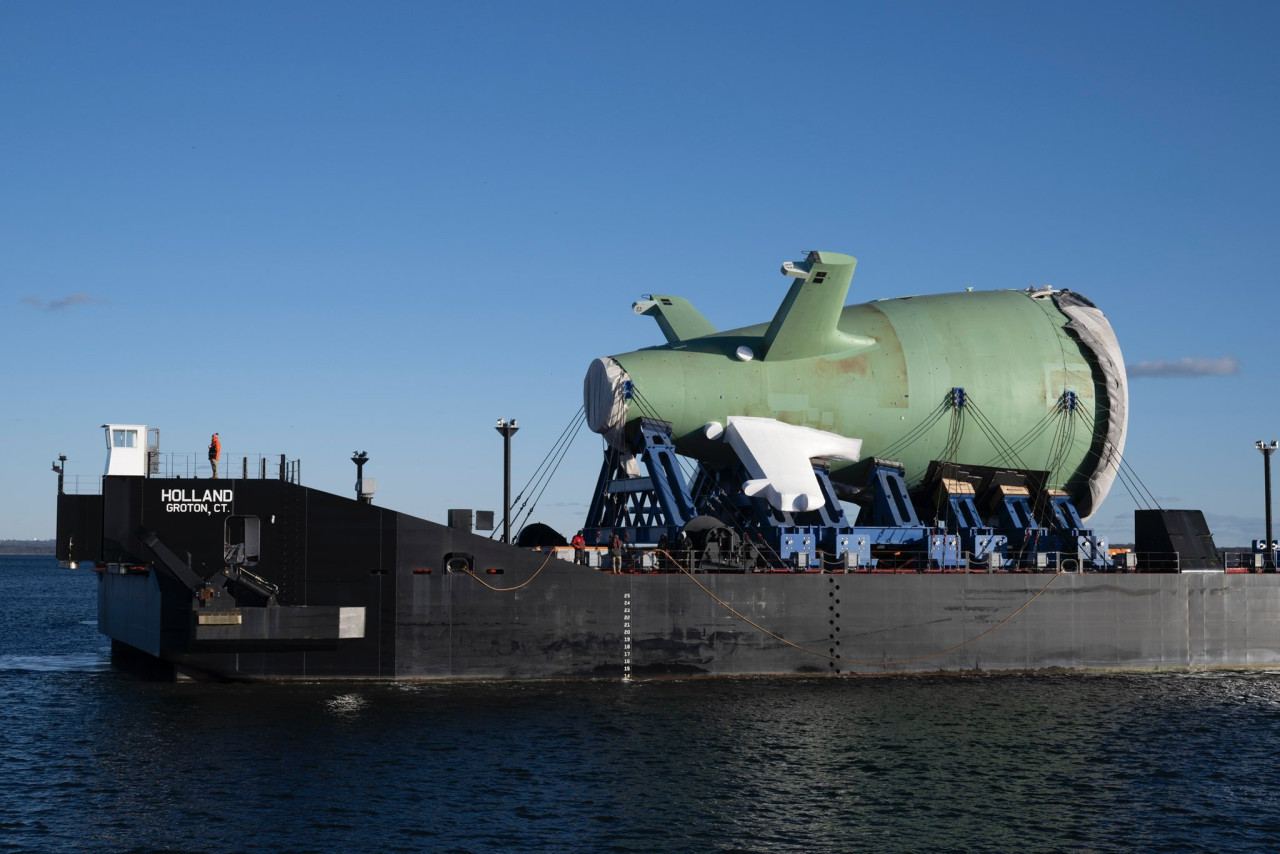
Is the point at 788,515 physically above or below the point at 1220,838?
above

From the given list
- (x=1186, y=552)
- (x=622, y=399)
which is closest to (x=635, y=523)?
(x=622, y=399)

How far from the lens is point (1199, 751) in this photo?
93.1 ft

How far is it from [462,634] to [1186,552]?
84.5 feet

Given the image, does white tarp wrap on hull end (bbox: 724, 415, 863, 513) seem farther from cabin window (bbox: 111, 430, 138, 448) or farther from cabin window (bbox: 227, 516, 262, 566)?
cabin window (bbox: 111, 430, 138, 448)

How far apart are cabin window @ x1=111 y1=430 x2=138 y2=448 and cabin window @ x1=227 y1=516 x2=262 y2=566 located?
4047 mm

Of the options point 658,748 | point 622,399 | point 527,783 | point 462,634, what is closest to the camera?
point 527,783

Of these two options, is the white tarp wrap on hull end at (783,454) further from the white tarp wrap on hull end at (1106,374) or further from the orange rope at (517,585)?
the white tarp wrap on hull end at (1106,374)

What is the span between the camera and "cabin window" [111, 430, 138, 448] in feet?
115

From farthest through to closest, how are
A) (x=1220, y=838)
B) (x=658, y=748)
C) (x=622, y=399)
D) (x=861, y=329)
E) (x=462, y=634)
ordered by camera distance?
(x=861, y=329)
(x=622, y=399)
(x=462, y=634)
(x=658, y=748)
(x=1220, y=838)

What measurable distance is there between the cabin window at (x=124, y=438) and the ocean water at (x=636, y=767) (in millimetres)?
6762

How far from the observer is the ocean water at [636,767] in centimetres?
2111

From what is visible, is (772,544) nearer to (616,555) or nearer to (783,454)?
(783,454)

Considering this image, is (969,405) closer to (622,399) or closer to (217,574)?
(622,399)

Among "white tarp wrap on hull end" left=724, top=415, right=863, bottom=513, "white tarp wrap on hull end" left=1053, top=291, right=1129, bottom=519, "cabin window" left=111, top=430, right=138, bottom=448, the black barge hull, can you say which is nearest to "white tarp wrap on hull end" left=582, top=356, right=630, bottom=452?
"white tarp wrap on hull end" left=724, top=415, right=863, bottom=513
